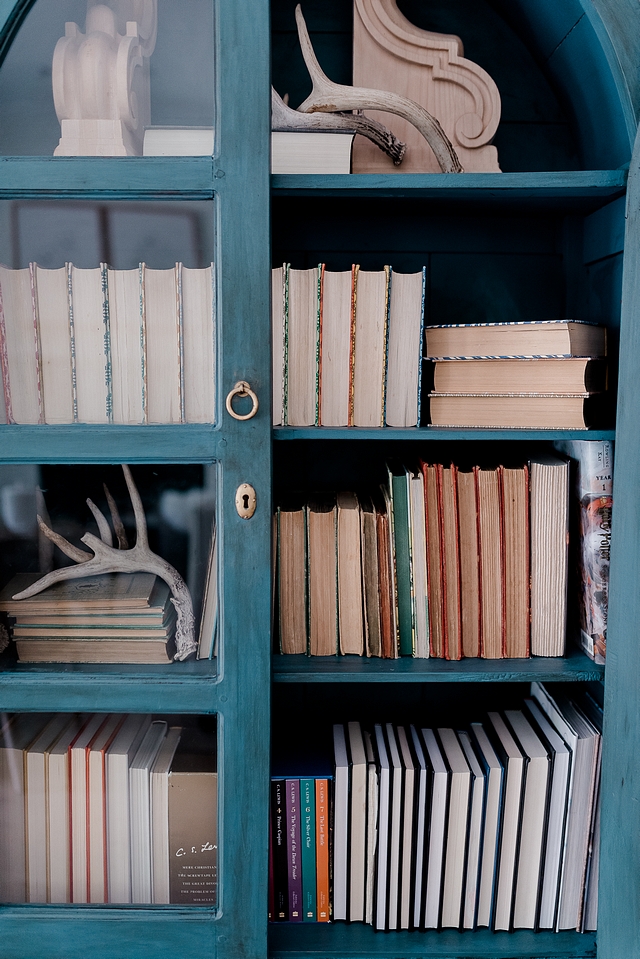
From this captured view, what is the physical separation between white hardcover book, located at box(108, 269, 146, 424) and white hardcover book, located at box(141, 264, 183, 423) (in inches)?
0.4

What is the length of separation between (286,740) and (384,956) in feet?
1.29

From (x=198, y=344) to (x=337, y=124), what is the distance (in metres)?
0.47

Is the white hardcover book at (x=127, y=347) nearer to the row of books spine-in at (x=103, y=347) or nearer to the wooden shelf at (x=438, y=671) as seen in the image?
the row of books spine-in at (x=103, y=347)

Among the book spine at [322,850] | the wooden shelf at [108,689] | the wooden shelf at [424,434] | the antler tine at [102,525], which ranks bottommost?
the book spine at [322,850]

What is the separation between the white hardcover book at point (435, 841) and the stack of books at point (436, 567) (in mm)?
209

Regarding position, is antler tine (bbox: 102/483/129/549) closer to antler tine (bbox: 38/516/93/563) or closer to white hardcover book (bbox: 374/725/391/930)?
antler tine (bbox: 38/516/93/563)

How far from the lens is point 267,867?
1184mm

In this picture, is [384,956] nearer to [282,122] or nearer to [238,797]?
[238,797]

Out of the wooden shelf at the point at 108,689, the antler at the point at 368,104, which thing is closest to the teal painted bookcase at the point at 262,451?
the wooden shelf at the point at 108,689

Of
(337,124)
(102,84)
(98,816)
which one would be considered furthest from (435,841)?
(102,84)

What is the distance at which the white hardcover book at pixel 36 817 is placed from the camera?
1220 millimetres

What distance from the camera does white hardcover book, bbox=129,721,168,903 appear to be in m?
1.22

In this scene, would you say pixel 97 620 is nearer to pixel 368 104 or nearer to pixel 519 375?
pixel 519 375

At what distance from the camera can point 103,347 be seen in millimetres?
1141
